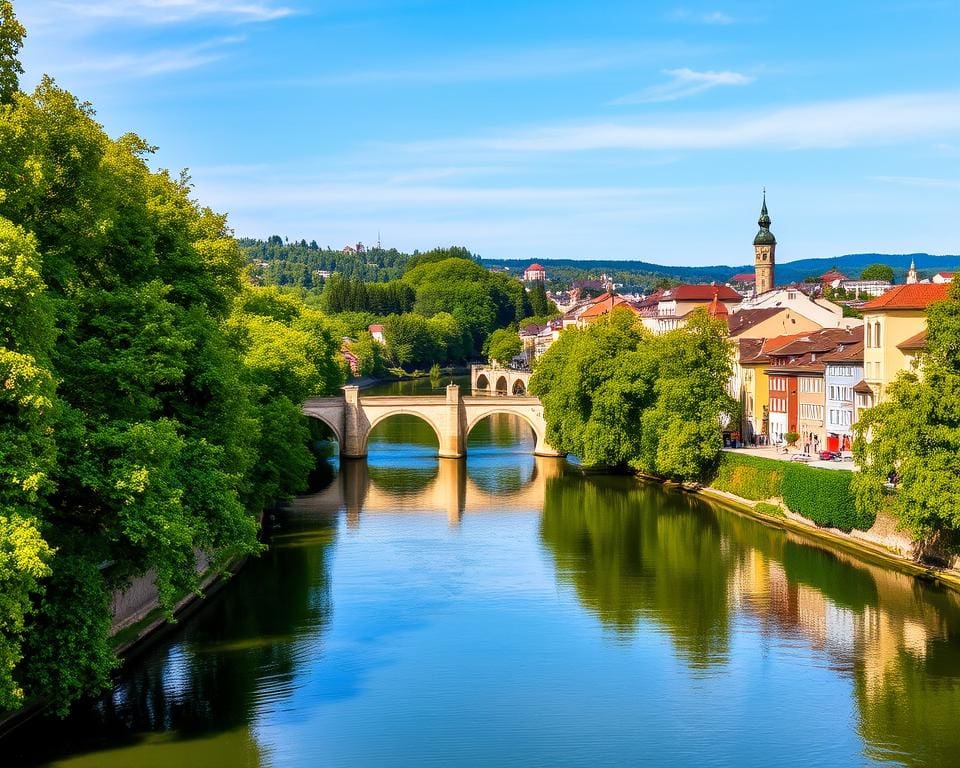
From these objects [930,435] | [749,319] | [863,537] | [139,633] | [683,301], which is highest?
[683,301]

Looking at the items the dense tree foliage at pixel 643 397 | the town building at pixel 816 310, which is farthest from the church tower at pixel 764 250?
the dense tree foliage at pixel 643 397

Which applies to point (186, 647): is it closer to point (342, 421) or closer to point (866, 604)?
point (866, 604)

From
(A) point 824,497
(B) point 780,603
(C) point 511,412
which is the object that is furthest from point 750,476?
(C) point 511,412

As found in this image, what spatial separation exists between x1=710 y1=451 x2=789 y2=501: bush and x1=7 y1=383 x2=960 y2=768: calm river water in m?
2.88

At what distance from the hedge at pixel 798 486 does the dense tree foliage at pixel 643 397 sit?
186cm

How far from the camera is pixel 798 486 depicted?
A: 51.3 meters

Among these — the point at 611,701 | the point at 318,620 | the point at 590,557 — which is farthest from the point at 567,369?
the point at 611,701

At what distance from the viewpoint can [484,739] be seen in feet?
89.8

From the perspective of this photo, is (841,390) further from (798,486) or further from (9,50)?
(9,50)

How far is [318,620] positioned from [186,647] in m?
4.36

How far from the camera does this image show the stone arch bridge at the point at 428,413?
3036 inches

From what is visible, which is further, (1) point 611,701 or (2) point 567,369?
(2) point 567,369

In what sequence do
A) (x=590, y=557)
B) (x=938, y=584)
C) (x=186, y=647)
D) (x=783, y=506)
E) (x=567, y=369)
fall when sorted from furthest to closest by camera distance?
(x=567, y=369) < (x=783, y=506) < (x=590, y=557) < (x=938, y=584) < (x=186, y=647)

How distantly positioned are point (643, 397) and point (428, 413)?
1689 cm
